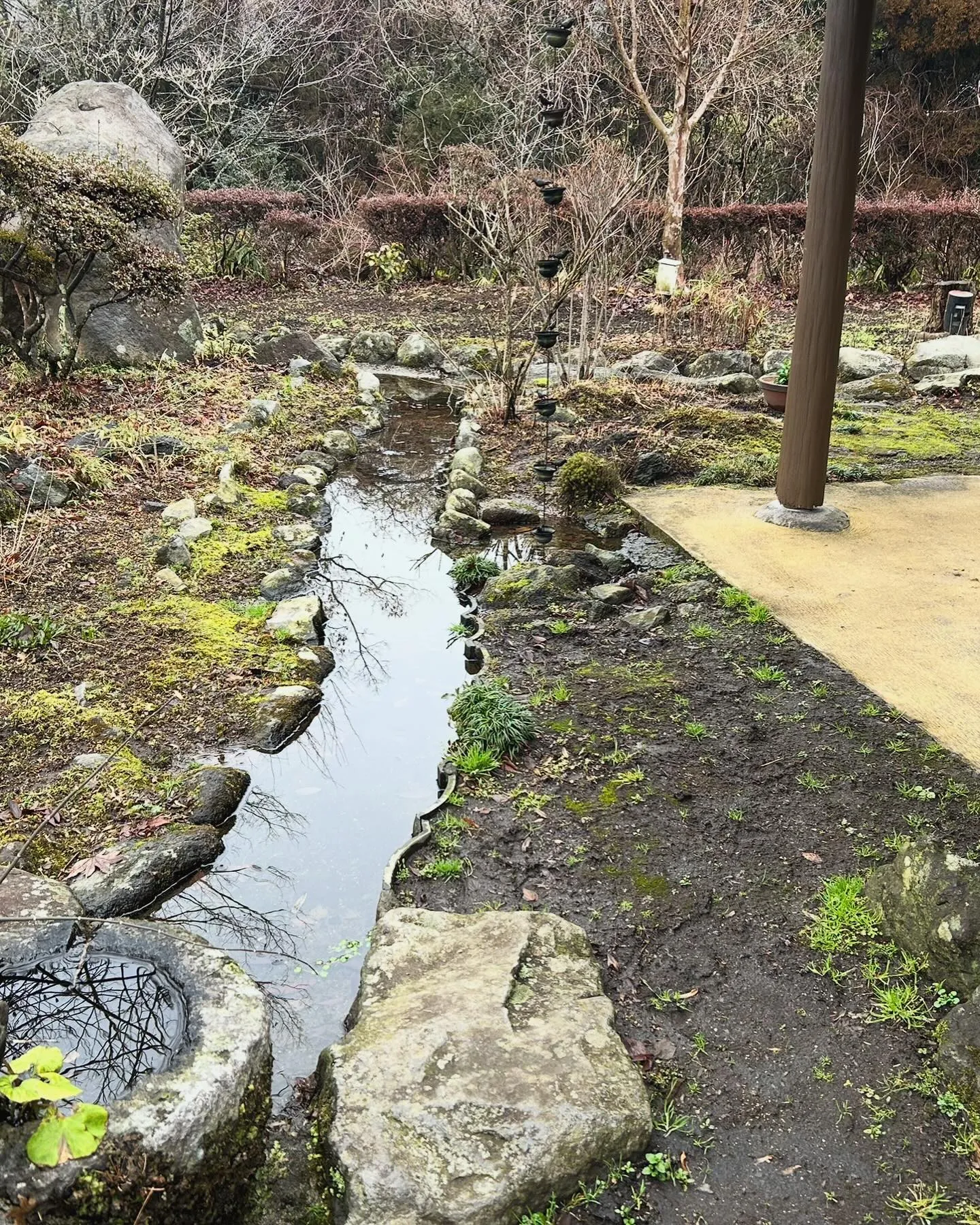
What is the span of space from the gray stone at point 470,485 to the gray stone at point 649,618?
2.05 m

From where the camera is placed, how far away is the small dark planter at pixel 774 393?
8250 mm

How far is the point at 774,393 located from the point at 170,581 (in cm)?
524

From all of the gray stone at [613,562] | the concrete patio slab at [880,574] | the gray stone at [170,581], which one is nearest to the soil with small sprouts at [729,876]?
the concrete patio slab at [880,574]

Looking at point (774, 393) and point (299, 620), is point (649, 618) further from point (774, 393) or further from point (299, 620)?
point (774, 393)

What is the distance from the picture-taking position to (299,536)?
5926 millimetres

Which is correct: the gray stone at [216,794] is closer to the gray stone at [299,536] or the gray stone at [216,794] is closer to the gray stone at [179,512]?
the gray stone at [299,536]

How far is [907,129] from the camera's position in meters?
17.6

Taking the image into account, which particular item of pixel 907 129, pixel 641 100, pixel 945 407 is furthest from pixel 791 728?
pixel 907 129

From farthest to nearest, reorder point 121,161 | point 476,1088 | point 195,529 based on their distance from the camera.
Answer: point 121,161
point 195,529
point 476,1088

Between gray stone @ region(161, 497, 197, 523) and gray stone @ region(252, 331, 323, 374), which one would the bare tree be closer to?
gray stone @ region(252, 331, 323, 374)

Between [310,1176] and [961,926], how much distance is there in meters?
1.60

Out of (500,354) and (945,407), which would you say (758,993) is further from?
(945,407)

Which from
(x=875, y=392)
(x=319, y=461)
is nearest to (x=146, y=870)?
(x=319, y=461)

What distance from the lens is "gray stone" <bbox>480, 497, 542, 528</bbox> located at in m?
6.25
